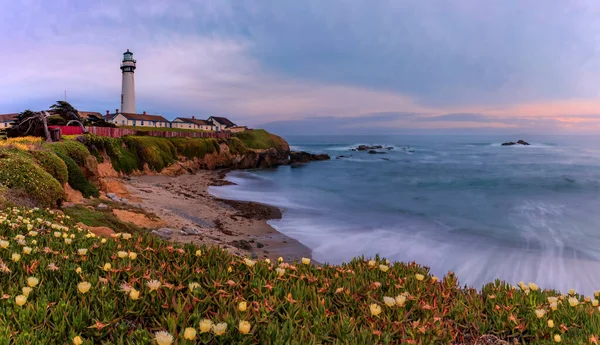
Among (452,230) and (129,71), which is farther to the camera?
(129,71)

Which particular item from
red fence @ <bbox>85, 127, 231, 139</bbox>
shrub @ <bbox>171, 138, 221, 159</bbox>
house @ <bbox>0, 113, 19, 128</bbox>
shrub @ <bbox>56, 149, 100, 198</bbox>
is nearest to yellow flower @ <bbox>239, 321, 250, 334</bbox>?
shrub @ <bbox>56, 149, 100, 198</bbox>

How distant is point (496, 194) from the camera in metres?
31.7

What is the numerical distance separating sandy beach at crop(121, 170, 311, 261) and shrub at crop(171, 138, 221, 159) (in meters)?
15.7

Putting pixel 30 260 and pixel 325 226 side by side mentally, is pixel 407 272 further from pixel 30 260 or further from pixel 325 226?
pixel 325 226

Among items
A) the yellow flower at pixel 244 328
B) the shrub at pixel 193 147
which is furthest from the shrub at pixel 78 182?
the shrub at pixel 193 147

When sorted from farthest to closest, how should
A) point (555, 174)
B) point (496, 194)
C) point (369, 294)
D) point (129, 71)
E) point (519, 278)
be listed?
point (129, 71) < point (555, 174) < point (496, 194) < point (519, 278) < point (369, 294)

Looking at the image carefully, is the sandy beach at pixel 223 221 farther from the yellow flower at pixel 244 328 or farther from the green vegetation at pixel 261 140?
the green vegetation at pixel 261 140

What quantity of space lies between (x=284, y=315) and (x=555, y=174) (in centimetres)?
5177

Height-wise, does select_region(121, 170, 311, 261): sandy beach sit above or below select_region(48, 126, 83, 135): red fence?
below

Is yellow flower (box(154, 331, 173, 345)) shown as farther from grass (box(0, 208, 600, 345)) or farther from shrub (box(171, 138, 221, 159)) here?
shrub (box(171, 138, 221, 159))

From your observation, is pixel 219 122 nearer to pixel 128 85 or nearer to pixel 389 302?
pixel 128 85

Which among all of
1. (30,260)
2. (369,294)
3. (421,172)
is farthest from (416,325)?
(421,172)

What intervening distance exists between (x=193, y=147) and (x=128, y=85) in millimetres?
36579

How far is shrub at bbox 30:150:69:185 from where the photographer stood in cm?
1215
